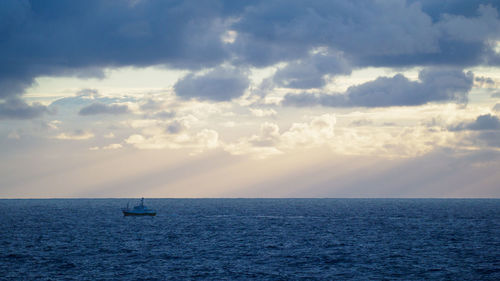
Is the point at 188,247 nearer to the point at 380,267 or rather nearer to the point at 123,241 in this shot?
the point at 123,241

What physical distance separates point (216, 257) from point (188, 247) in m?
13.9

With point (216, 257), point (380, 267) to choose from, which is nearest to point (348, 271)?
point (380, 267)

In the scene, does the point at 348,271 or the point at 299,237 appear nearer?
the point at 348,271

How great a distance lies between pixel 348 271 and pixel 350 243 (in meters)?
31.5

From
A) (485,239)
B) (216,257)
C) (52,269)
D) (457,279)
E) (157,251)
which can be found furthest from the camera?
(485,239)

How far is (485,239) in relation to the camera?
107 meters

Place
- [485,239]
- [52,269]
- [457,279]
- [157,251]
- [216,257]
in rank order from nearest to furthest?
[457,279] < [52,269] < [216,257] < [157,251] < [485,239]

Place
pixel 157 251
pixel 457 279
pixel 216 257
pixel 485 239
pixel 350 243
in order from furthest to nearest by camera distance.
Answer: pixel 485 239 < pixel 350 243 < pixel 157 251 < pixel 216 257 < pixel 457 279

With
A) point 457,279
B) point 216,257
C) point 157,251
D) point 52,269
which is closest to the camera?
point 457,279

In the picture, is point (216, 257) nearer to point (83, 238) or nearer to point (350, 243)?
point (350, 243)

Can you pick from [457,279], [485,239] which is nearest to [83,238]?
[457,279]

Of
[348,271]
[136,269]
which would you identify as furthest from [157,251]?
[348,271]

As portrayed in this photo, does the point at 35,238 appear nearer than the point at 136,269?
No

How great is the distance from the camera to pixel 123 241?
104m
